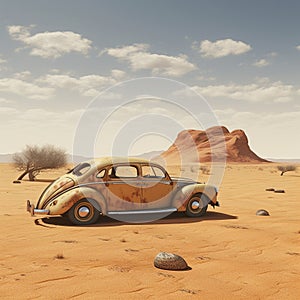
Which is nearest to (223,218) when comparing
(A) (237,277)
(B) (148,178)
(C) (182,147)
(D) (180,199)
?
(D) (180,199)

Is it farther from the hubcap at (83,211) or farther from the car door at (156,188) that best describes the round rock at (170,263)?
the car door at (156,188)

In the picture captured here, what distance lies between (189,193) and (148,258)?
3.93m

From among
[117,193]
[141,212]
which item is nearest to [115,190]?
[117,193]

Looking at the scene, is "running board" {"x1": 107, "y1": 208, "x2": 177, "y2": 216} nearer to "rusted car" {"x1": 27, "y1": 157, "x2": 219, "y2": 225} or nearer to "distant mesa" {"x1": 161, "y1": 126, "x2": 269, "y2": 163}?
"rusted car" {"x1": 27, "y1": 157, "x2": 219, "y2": 225}

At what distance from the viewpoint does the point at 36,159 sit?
26000mm

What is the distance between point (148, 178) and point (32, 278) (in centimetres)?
482

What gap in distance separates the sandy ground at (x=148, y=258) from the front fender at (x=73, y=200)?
394 millimetres

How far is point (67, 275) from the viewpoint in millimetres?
4590

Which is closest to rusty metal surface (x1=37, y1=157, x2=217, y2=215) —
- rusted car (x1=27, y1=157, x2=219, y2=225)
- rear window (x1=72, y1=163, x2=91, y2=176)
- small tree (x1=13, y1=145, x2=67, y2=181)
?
rusted car (x1=27, y1=157, x2=219, y2=225)

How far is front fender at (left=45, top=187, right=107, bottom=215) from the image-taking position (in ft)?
26.4

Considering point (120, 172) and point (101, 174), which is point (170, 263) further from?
point (120, 172)

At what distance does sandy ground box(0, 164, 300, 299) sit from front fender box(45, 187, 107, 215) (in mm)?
394

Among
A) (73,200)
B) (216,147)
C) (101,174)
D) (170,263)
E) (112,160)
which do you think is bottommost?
(170,263)

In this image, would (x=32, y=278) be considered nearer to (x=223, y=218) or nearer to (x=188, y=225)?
(x=188, y=225)
